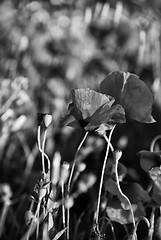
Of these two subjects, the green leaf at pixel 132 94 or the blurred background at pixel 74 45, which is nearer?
the green leaf at pixel 132 94

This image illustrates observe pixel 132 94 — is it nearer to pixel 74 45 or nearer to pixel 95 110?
pixel 95 110

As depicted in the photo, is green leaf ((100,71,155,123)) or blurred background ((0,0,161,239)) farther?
blurred background ((0,0,161,239))

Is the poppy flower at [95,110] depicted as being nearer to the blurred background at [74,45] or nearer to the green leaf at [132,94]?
the green leaf at [132,94]

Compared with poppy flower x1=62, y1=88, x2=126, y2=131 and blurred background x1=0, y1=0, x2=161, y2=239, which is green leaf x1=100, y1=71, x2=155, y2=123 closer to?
poppy flower x1=62, y1=88, x2=126, y2=131

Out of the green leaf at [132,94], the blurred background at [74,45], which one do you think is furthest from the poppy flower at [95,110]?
the blurred background at [74,45]

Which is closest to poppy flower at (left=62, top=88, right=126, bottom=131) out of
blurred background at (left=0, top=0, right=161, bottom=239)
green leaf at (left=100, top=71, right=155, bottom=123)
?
green leaf at (left=100, top=71, right=155, bottom=123)
